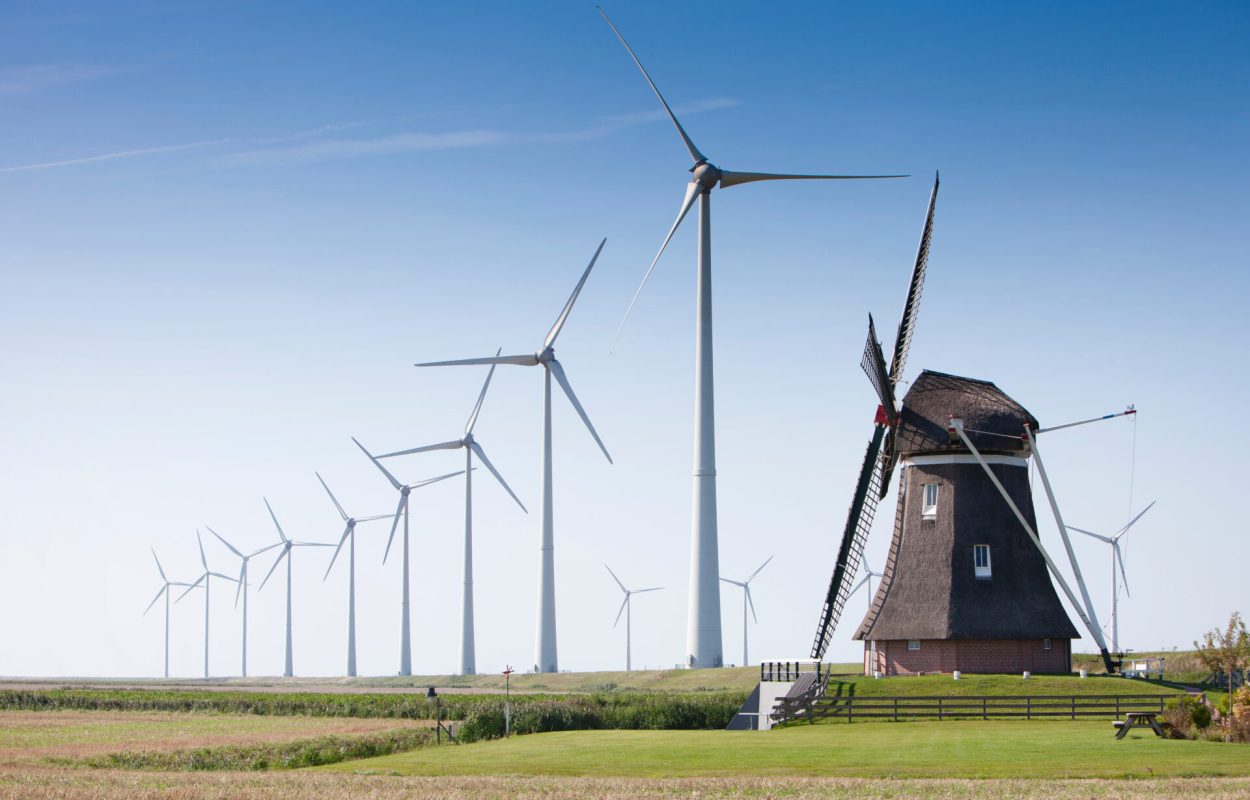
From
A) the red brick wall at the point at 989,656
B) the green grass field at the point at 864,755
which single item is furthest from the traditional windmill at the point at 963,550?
the green grass field at the point at 864,755

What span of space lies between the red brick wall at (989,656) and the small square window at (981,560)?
317cm

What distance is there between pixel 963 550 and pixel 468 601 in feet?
211

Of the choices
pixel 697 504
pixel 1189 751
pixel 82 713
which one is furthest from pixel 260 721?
pixel 1189 751

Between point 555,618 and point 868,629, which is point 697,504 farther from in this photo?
point 555,618

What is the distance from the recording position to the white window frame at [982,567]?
67.1 m

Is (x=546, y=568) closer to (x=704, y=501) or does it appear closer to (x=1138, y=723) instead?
(x=704, y=501)

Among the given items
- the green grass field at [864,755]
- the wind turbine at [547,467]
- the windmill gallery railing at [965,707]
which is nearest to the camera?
the green grass field at [864,755]

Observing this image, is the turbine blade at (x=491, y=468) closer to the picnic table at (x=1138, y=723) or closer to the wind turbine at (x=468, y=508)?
the wind turbine at (x=468, y=508)

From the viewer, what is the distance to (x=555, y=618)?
114m

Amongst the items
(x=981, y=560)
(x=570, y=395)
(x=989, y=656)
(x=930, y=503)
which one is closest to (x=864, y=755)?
(x=989, y=656)

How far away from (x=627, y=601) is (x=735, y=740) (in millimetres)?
78640

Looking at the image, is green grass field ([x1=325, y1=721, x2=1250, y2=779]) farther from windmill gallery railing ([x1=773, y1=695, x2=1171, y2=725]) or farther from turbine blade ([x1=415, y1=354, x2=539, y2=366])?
turbine blade ([x1=415, y1=354, x2=539, y2=366])

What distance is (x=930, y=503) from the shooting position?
227 ft

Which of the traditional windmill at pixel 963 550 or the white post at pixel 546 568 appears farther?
the white post at pixel 546 568
